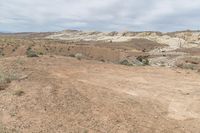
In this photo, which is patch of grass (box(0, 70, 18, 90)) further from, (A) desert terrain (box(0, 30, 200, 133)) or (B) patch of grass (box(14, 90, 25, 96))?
(B) patch of grass (box(14, 90, 25, 96))

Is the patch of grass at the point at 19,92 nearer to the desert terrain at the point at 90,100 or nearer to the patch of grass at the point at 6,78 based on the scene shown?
the desert terrain at the point at 90,100

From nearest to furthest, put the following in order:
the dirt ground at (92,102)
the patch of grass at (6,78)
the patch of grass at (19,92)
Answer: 1. the dirt ground at (92,102)
2. the patch of grass at (19,92)
3. the patch of grass at (6,78)

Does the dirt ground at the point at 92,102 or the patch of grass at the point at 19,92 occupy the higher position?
the patch of grass at the point at 19,92

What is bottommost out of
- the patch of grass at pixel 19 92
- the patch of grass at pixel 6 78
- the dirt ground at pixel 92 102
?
the dirt ground at pixel 92 102

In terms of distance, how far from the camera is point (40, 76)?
14.4 meters

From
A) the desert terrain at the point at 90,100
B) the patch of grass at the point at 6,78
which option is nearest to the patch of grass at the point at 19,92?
the desert terrain at the point at 90,100

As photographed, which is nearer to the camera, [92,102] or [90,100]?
[92,102]

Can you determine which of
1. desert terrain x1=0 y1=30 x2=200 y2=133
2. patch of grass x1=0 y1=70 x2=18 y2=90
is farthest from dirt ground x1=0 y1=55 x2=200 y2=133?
patch of grass x1=0 y1=70 x2=18 y2=90

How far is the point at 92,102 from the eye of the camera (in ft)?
38.7

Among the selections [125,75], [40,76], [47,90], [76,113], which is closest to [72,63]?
[125,75]

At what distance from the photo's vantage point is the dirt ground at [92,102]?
395 inches

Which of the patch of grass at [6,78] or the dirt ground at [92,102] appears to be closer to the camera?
the dirt ground at [92,102]

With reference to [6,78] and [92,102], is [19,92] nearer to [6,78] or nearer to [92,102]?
[6,78]

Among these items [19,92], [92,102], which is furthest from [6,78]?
[92,102]
